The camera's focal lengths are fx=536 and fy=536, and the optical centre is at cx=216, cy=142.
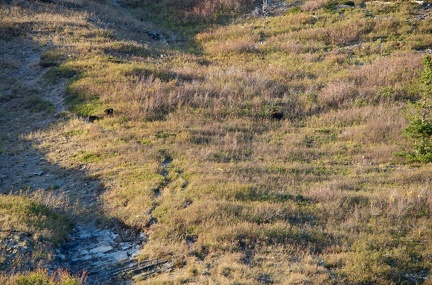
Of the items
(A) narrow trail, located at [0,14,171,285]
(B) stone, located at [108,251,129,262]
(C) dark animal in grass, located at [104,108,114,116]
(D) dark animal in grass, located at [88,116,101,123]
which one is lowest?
(B) stone, located at [108,251,129,262]

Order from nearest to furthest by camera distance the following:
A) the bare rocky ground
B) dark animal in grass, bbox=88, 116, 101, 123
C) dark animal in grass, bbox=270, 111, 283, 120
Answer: the bare rocky ground < dark animal in grass, bbox=88, 116, 101, 123 < dark animal in grass, bbox=270, 111, 283, 120

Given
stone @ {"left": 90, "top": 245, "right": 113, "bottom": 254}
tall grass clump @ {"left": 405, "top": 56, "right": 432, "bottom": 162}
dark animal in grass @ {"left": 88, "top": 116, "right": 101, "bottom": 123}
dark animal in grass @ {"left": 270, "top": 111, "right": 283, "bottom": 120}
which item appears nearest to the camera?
stone @ {"left": 90, "top": 245, "right": 113, "bottom": 254}

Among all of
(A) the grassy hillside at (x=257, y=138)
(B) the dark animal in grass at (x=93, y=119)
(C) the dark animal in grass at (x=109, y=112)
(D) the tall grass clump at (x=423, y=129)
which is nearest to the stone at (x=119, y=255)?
(A) the grassy hillside at (x=257, y=138)

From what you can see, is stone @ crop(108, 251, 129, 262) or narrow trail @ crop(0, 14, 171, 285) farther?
stone @ crop(108, 251, 129, 262)

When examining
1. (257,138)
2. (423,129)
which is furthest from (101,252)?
(423,129)

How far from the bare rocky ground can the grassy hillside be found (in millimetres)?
379

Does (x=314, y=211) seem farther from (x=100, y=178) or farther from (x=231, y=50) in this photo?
(x=231, y=50)

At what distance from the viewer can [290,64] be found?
77.2 feet

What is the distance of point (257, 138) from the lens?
620 inches

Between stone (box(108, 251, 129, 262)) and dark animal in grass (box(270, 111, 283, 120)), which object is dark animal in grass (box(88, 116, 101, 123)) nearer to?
dark animal in grass (box(270, 111, 283, 120))

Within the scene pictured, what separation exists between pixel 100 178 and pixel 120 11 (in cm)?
2370

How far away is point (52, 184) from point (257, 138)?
594 cm

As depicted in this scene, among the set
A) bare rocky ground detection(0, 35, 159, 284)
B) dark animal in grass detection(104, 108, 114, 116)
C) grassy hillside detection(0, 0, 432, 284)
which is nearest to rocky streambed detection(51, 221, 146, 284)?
bare rocky ground detection(0, 35, 159, 284)

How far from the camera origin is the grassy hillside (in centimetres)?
991
